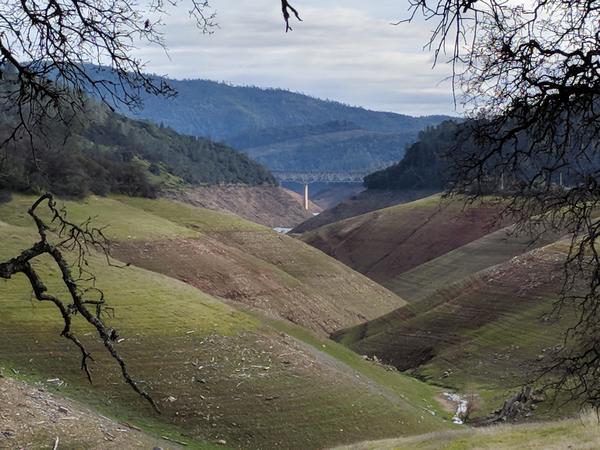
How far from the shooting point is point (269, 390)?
3809cm

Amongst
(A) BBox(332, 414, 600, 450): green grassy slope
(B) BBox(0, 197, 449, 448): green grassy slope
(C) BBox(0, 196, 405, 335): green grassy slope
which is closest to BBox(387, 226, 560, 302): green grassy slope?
(C) BBox(0, 196, 405, 335): green grassy slope

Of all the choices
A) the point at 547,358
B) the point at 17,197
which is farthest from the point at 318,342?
the point at 17,197

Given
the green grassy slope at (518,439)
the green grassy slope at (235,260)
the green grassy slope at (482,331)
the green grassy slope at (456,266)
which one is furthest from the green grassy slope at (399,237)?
the green grassy slope at (518,439)

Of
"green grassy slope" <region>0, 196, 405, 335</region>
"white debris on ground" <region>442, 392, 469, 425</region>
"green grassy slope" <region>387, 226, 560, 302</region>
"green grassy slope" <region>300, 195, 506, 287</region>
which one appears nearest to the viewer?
"white debris on ground" <region>442, 392, 469, 425</region>

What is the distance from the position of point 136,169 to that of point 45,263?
2240 inches

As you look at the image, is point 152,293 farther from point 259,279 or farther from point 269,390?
point 259,279

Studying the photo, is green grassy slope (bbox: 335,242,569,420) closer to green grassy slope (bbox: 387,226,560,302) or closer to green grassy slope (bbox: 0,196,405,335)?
green grassy slope (bbox: 0,196,405,335)

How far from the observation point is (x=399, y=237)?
5217 inches

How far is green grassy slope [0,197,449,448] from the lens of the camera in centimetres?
3491

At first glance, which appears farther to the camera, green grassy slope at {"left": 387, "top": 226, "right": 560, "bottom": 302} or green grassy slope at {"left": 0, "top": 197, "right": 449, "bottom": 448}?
green grassy slope at {"left": 387, "top": 226, "right": 560, "bottom": 302}

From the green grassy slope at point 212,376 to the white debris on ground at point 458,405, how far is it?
105cm

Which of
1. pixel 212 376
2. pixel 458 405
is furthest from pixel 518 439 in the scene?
pixel 458 405

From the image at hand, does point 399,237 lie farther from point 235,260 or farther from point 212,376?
point 212,376

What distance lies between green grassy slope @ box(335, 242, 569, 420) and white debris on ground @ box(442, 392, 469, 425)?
1.24 meters
